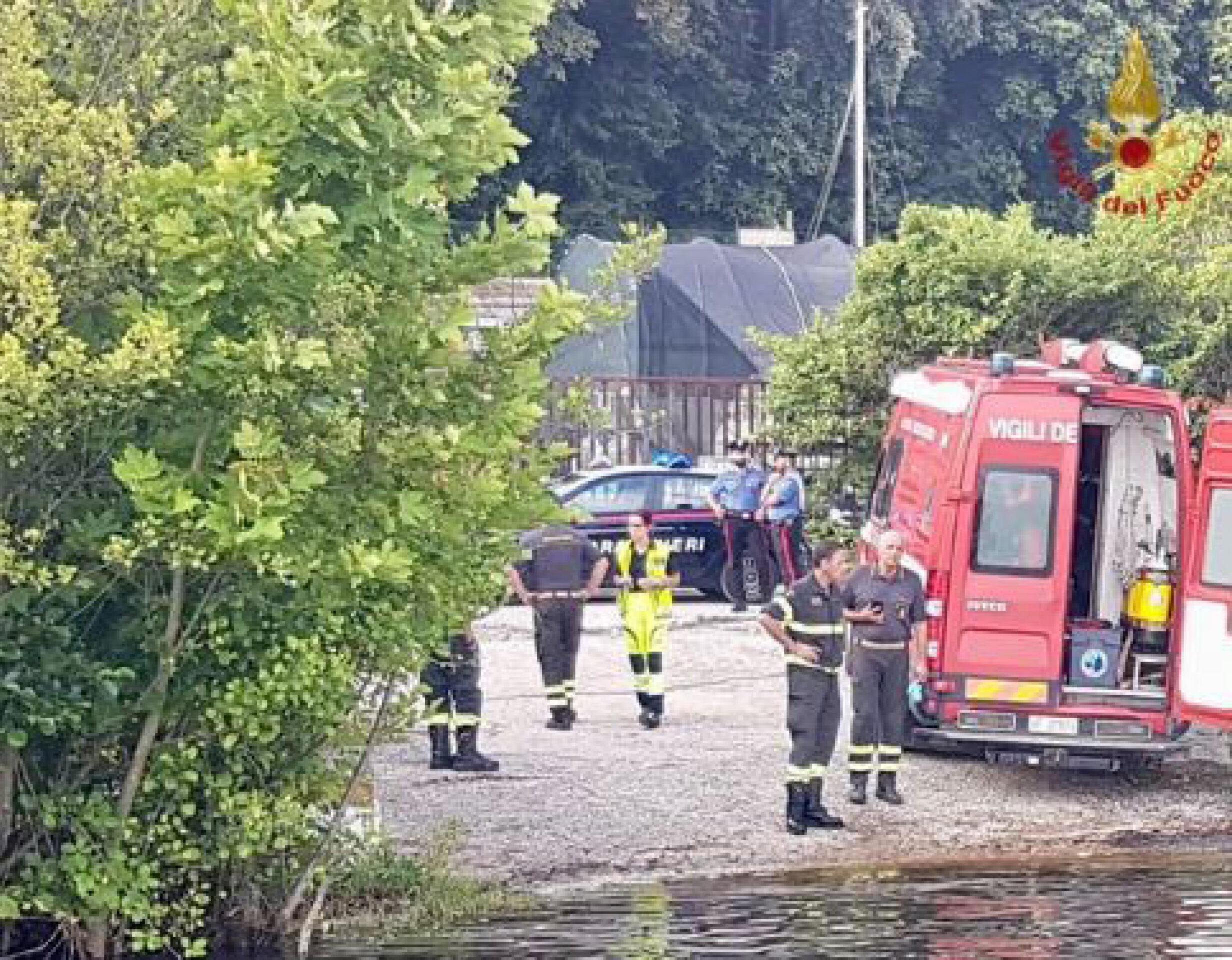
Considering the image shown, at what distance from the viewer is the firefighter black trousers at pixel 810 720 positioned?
49.4 ft

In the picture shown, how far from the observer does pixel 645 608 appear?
60.8ft

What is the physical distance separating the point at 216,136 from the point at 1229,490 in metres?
8.22

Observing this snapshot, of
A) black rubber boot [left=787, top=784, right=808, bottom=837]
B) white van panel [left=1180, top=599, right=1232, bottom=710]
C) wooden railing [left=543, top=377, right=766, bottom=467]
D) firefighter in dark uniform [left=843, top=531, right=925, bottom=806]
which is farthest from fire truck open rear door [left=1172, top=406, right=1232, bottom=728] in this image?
wooden railing [left=543, top=377, right=766, bottom=467]

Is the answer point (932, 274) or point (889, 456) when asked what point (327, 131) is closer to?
point (889, 456)

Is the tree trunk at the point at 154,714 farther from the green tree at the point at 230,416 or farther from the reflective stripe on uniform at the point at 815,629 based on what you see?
the reflective stripe on uniform at the point at 815,629

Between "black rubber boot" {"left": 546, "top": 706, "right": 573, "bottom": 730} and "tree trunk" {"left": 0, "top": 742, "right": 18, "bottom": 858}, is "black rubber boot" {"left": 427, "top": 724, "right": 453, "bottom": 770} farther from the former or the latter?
"tree trunk" {"left": 0, "top": 742, "right": 18, "bottom": 858}

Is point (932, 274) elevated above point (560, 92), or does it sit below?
below

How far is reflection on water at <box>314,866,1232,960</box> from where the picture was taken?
11.9 metres

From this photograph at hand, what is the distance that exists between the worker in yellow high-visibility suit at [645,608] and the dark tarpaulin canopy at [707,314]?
17.6 meters

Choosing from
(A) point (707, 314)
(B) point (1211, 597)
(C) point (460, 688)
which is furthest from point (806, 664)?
(A) point (707, 314)

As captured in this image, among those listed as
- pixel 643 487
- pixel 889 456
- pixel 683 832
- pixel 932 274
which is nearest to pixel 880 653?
pixel 683 832

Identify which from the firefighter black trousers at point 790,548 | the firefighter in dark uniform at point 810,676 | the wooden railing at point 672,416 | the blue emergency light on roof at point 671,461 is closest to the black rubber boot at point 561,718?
the firefighter in dark uniform at point 810,676

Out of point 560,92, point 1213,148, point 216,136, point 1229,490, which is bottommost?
point 1229,490

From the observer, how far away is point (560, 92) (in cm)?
5019
